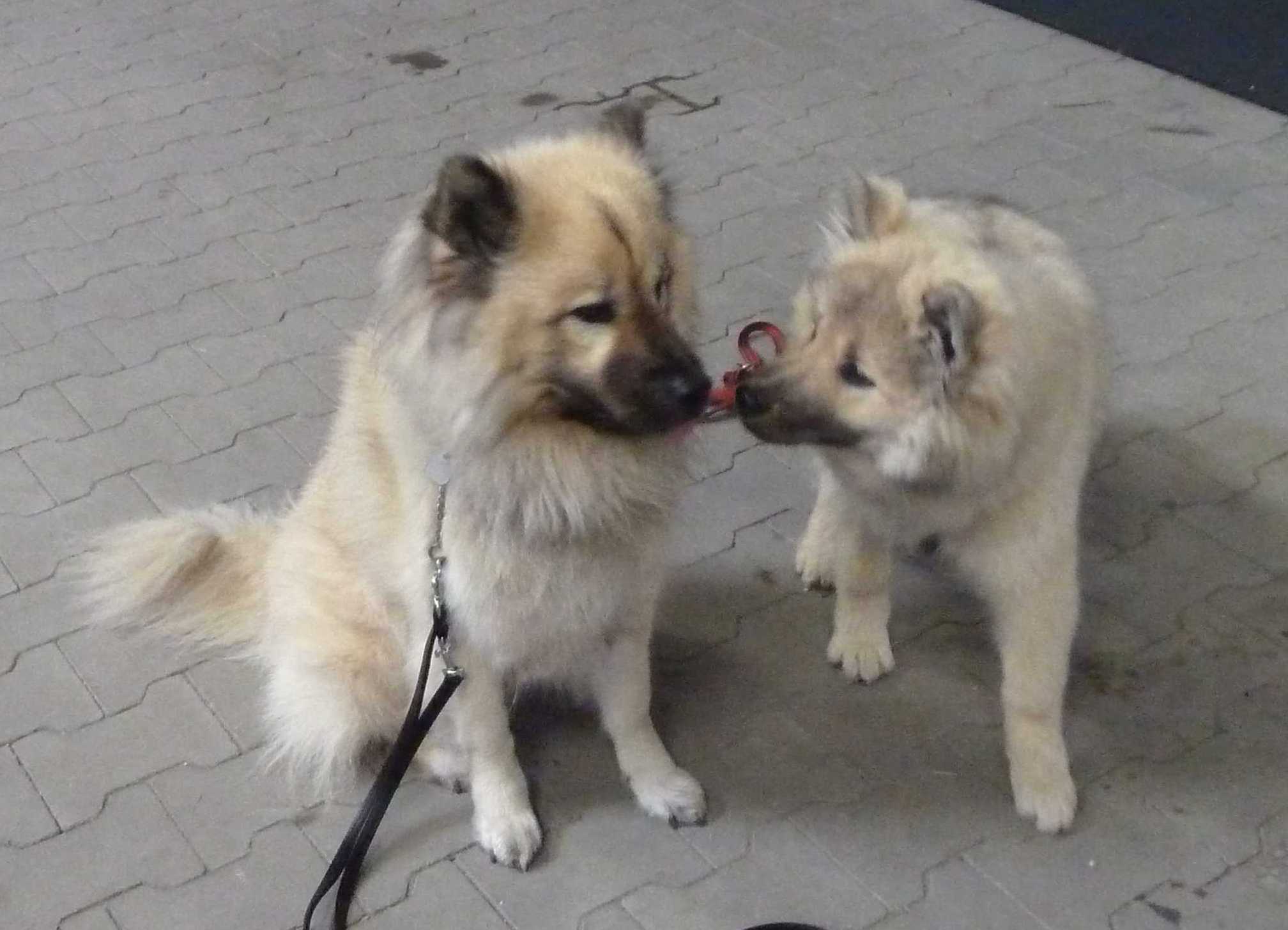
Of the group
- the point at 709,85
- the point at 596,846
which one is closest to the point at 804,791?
the point at 596,846

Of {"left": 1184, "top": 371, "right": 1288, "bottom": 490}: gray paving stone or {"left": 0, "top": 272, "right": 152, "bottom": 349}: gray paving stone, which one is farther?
{"left": 0, "top": 272, "right": 152, "bottom": 349}: gray paving stone

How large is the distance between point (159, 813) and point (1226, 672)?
2.07 metres

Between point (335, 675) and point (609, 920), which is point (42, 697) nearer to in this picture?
point (335, 675)

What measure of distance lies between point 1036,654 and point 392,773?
3.69ft

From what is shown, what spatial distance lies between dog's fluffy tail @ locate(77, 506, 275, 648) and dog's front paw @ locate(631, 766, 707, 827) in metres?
0.82

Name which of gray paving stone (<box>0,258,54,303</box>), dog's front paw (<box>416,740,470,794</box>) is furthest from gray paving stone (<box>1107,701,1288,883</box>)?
gray paving stone (<box>0,258,54,303</box>)

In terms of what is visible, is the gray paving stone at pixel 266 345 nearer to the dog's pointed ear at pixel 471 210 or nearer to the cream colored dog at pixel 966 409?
the cream colored dog at pixel 966 409

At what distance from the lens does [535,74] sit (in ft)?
16.7

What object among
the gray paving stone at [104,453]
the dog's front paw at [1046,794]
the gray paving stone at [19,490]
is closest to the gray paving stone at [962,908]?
the dog's front paw at [1046,794]

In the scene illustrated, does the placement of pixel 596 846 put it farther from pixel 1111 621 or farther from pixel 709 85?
pixel 709 85

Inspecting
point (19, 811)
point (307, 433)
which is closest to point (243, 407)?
point (307, 433)

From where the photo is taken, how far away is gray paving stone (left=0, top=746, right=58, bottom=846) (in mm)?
2211

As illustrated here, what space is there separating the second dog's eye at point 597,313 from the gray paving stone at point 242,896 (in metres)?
1.10

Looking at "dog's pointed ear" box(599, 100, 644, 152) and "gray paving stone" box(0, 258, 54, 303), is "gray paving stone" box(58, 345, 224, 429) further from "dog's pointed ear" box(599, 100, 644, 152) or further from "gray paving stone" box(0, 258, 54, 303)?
"dog's pointed ear" box(599, 100, 644, 152)
